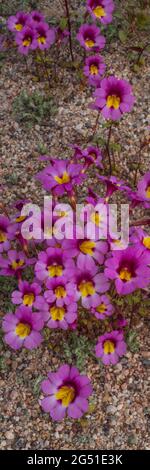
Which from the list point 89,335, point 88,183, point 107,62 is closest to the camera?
point 89,335

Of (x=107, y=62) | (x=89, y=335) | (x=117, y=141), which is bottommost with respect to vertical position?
(x=89, y=335)

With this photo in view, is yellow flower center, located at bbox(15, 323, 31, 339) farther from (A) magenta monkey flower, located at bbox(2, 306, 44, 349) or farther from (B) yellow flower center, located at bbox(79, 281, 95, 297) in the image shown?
(B) yellow flower center, located at bbox(79, 281, 95, 297)

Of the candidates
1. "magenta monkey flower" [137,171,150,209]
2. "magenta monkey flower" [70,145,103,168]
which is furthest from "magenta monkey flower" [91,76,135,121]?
"magenta monkey flower" [137,171,150,209]

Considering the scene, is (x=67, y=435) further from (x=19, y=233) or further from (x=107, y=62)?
(x=107, y=62)

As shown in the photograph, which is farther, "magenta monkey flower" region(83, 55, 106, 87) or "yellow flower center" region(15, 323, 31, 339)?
"magenta monkey flower" region(83, 55, 106, 87)

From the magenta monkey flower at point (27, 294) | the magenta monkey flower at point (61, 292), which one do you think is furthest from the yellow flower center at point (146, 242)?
the magenta monkey flower at point (27, 294)

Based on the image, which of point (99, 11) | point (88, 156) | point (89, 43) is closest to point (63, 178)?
point (88, 156)

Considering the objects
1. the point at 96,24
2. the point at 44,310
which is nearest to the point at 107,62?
the point at 96,24

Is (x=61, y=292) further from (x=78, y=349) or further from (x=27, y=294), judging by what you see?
(x=78, y=349)
